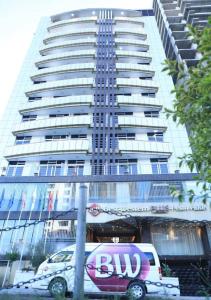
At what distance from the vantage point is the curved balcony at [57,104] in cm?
3048

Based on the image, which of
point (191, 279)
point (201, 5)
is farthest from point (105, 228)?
point (201, 5)

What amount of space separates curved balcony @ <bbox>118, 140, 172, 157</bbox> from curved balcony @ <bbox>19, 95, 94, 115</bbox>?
7326mm

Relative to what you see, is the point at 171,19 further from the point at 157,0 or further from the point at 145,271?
the point at 145,271

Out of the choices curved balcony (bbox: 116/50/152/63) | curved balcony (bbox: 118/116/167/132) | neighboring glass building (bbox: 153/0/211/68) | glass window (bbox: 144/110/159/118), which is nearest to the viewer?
curved balcony (bbox: 118/116/167/132)

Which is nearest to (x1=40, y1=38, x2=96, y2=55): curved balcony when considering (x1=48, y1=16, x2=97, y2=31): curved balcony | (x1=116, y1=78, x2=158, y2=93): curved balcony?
(x1=48, y1=16, x2=97, y2=31): curved balcony

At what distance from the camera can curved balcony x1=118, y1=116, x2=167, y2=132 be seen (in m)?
28.6

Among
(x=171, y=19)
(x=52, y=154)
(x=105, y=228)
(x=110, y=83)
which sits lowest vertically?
(x=105, y=228)

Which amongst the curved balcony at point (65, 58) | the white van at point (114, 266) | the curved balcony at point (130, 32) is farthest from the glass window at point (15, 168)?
the curved balcony at point (130, 32)

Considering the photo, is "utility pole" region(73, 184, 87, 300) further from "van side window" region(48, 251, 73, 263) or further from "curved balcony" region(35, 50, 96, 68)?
"curved balcony" region(35, 50, 96, 68)

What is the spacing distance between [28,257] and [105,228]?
616cm

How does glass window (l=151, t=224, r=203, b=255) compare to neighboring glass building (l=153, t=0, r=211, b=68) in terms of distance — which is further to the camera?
neighboring glass building (l=153, t=0, r=211, b=68)

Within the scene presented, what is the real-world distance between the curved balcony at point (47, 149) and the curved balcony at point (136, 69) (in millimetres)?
13726

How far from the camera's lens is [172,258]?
1764 cm

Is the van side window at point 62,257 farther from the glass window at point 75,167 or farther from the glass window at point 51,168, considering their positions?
the glass window at point 51,168
